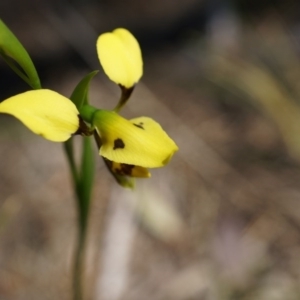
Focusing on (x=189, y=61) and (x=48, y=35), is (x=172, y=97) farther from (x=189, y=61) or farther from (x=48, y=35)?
(x=48, y=35)

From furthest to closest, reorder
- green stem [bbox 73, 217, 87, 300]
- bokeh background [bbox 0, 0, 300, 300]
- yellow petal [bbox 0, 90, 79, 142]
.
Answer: bokeh background [bbox 0, 0, 300, 300] → green stem [bbox 73, 217, 87, 300] → yellow petal [bbox 0, 90, 79, 142]

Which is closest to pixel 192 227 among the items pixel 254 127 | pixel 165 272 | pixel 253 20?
pixel 165 272

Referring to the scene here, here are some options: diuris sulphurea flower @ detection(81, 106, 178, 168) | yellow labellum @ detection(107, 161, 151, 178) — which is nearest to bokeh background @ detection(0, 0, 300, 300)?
yellow labellum @ detection(107, 161, 151, 178)

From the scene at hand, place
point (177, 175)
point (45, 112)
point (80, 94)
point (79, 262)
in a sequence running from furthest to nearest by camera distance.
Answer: point (177, 175), point (79, 262), point (80, 94), point (45, 112)

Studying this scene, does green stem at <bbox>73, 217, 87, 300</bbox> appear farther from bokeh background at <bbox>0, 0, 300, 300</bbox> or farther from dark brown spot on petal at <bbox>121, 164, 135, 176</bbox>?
bokeh background at <bbox>0, 0, 300, 300</bbox>

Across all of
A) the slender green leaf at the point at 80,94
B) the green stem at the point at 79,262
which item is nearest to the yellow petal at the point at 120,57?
the slender green leaf at the point at 80,94

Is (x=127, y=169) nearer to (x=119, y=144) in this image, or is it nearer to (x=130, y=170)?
(x=130, y=170)

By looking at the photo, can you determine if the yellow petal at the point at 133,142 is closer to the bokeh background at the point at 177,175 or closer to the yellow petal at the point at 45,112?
the yellow petal at the point at 45,112

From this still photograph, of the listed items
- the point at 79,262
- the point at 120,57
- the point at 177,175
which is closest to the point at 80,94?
the point at 120,57
